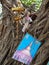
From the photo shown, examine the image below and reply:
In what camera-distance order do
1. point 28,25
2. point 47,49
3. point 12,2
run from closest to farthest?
point 47,49, point 28,25, point 12,2

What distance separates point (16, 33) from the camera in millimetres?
1743

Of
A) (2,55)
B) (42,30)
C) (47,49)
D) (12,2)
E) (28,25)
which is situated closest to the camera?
(47,49)

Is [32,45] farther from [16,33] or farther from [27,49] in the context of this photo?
[16,33]

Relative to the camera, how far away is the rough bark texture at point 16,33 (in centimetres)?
148

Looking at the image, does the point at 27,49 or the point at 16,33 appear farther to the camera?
the point at 16,33

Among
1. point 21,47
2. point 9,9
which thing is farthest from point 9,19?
point 21,47

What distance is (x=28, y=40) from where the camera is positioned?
4.97 ft

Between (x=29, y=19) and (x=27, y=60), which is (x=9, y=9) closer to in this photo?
(x=29, y=19)

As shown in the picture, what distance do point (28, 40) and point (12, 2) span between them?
0.53 metres

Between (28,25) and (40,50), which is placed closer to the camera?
(40,50)

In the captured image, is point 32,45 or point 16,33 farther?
point 16,33

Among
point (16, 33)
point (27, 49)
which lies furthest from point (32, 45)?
point (16, 33)

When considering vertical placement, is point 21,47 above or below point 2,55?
above

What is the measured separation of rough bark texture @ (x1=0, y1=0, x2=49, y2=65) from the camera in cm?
148
